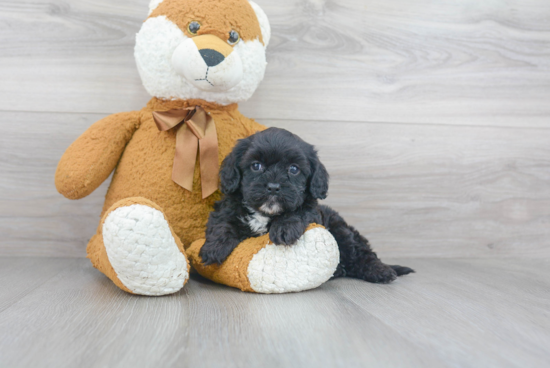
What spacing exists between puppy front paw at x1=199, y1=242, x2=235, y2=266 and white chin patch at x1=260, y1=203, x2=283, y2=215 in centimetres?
14

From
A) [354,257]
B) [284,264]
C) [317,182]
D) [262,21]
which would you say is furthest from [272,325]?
[262,21]

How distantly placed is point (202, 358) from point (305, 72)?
1273mm

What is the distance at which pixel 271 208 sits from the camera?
3.73 ft

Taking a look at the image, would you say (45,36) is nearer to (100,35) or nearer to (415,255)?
(100,35)

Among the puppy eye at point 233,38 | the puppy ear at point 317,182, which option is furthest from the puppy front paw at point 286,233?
the puppy eye at point 233,38

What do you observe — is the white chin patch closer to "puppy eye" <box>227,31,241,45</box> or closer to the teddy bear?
the teddy bear

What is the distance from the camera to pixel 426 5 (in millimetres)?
→ 1771

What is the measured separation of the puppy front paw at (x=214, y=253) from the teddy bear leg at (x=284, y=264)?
0.02 m

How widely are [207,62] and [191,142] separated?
245 millimetres

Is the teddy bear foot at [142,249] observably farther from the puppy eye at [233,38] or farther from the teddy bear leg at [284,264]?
the puppy eye at [233,38]

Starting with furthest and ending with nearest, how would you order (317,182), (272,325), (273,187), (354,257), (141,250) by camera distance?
1. (354,257)
2. (317,182)
3. (273,187)
4. (141,250)
5. (272,325)

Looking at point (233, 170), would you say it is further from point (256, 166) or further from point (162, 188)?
point (162, 188)

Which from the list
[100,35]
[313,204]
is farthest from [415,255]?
[100,35]

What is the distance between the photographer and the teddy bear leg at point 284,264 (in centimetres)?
111
